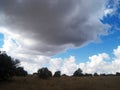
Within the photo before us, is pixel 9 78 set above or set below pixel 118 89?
above

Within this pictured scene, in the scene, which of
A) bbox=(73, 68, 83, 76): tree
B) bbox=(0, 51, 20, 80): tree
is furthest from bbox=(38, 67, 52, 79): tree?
A: bbox=(73, 68, 83, 76): tree

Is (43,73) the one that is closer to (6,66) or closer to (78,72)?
(6,66)

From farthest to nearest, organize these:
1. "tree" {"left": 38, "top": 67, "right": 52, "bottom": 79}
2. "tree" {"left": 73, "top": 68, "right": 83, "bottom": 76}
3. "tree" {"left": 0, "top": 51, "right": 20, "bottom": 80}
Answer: "tree" {"left": 73, "top": 68, "right": 83, "bottom": 76} → "tree" {"left": 38, "top": 67, "right": 52, "bottom": 79} → "tree" {"left": 0, "top": 51, "right": 20, "bottom": 80}

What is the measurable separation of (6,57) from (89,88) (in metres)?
21.1

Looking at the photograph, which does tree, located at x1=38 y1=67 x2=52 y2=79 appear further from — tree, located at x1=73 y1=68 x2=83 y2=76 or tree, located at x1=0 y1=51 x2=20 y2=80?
tree, located at x1=73 y1=68 x2=83 y2=76

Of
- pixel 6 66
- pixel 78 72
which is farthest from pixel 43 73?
pixel 78 72

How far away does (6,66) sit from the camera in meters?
51.2

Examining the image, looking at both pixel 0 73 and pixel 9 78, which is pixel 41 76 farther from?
pixel 0 73

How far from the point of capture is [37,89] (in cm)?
3959

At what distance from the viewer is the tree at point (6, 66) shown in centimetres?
5084

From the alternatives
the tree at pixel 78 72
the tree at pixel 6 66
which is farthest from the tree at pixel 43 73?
the tree at pixel 78 72

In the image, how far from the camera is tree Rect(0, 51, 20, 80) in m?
50.8

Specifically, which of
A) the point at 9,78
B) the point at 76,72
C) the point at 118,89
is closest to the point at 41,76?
the point at 9,78

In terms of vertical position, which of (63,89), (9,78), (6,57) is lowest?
(63,89)
